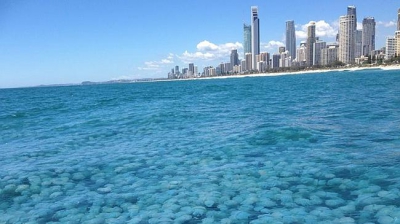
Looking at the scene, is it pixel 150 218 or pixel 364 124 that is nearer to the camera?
pixel 150 218

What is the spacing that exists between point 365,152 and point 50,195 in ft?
29.3

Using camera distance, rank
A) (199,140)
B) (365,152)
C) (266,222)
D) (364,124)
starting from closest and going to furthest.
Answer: (266,222) → (365,152) → (199,140) → (364,124)

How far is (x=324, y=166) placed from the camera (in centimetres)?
837

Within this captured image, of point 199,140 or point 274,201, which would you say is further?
point 199,140

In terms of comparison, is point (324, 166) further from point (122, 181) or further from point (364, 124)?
point (364, 124)

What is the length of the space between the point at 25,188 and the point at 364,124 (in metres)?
13.5

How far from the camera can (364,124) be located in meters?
14.0

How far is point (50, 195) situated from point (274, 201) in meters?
5.33

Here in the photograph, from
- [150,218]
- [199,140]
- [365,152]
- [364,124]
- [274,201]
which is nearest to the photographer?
[150,218]

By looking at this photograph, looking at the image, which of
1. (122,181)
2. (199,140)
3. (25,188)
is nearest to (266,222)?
(122,181)

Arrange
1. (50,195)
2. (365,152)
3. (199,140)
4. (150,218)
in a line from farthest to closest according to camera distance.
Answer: (199,140) < (365,152) < (50,195) < (150,218)

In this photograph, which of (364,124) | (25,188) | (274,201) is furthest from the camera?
(364,124)

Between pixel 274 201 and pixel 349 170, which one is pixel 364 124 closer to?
pixel 349 170

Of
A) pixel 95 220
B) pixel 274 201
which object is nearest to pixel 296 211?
Answer: pixel 274 201
